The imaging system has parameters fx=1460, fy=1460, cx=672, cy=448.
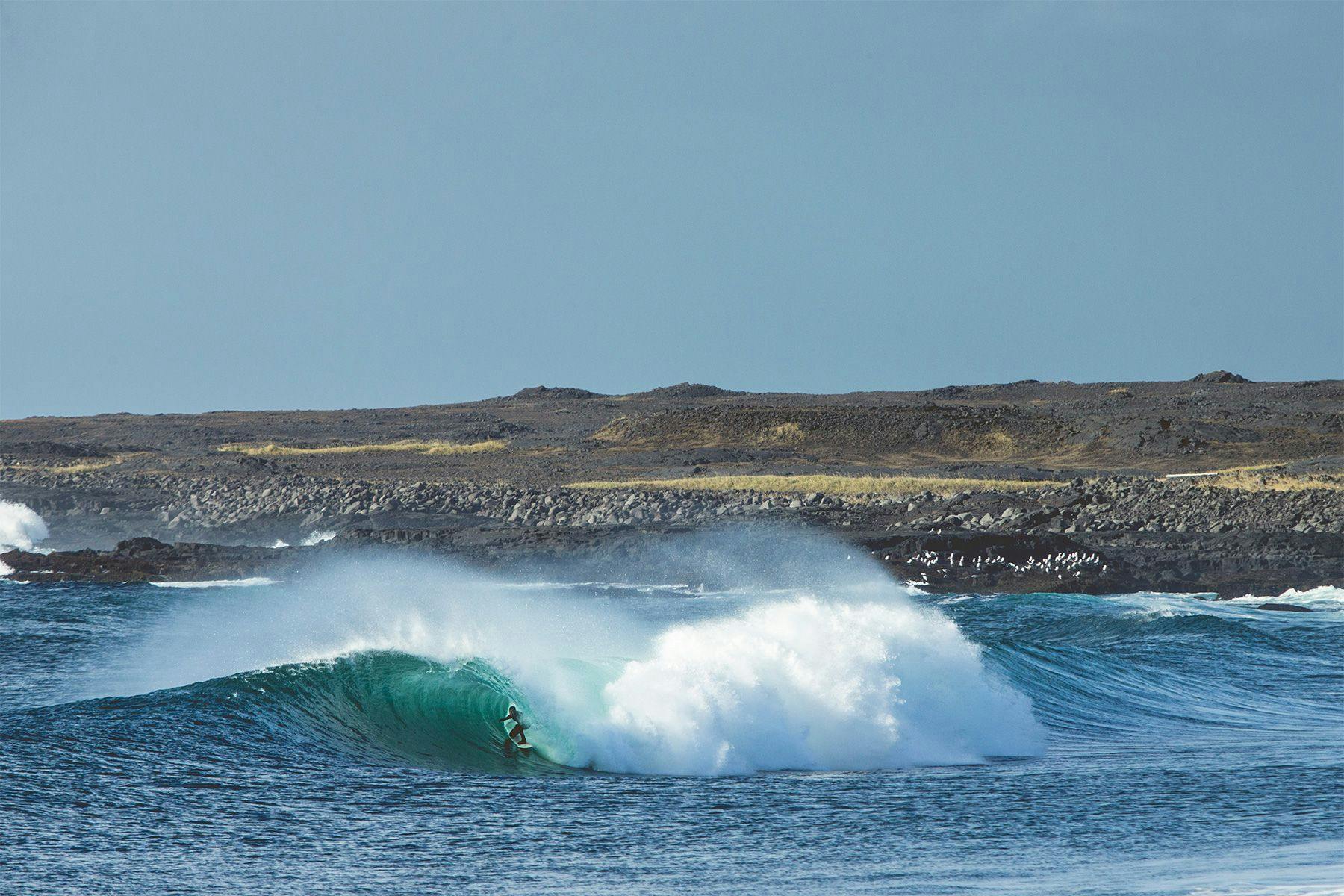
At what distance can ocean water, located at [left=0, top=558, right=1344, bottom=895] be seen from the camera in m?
9.27

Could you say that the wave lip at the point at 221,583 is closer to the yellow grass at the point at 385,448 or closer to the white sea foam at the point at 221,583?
the white sea foam at the point at 221,583

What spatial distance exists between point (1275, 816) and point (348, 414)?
334 ft

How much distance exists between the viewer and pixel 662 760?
13.1 m

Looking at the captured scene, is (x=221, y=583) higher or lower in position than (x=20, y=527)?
lower

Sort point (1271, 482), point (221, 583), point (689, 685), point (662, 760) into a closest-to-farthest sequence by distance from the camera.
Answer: point (662, 760) → point (689, 685) → point (221, 583) → point (1271, 482)

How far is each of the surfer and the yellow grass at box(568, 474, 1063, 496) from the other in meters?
32.1

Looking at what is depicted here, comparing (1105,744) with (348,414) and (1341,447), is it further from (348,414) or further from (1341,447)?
(348,414)

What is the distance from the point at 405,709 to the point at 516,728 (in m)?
1.88

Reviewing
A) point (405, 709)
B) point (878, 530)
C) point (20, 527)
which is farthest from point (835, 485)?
point (405, 709)

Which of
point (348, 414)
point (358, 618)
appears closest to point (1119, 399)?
point (348, 414)

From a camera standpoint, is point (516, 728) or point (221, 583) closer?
point (516, 728)

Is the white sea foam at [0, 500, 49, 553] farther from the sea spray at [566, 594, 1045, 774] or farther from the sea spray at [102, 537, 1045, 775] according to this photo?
the sea spray at [566, 594, 1045, 774]

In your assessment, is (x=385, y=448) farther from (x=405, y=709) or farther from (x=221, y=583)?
(x=405, y=709)

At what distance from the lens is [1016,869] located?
30.4 feet
